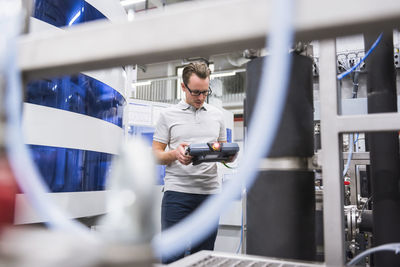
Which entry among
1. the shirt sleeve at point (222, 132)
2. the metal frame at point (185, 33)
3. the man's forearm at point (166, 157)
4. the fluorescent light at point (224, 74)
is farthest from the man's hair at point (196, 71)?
the fluorescent light at point (224, 74)

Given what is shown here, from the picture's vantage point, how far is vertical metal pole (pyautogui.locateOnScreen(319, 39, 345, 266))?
1.67 feet

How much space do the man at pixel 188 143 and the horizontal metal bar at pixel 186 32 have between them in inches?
38.3

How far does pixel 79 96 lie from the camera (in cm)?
125

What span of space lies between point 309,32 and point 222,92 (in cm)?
722

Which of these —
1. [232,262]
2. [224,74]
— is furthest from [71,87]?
[224,74]

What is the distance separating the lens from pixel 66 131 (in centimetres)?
118

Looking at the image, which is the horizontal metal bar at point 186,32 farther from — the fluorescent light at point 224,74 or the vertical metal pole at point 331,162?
the fluorescent light at point 224,74

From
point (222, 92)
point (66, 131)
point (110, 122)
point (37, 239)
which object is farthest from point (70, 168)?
point (222, 92)

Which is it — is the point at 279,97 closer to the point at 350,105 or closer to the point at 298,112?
the point at 298,112

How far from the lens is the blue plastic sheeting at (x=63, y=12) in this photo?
1128 millimetres

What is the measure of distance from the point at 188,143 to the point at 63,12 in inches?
29.0

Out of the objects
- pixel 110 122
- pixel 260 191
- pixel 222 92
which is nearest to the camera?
pixel 260 191

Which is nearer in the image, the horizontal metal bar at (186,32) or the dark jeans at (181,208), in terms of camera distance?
the horizontal metal bar at (186,32)

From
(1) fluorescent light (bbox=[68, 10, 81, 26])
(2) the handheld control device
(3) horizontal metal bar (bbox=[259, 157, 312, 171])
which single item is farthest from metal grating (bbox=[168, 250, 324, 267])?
(1) fluorescent light (bbox=[68, 10, 81, 26])
